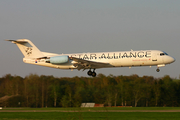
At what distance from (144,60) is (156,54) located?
81.0 inches

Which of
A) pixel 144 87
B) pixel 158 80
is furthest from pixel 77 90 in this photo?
pixel 158 80

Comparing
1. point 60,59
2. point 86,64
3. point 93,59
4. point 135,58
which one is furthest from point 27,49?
point 135,58

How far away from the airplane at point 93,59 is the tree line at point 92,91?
2250 cm

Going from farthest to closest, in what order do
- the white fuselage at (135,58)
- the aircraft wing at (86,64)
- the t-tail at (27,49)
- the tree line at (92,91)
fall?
the tree line at (92,91) < the t-tail at (27,49) < the aircraft wing at (86,64) < the white fuselage at (135,58)

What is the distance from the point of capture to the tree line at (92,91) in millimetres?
68000

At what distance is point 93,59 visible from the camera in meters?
41.8

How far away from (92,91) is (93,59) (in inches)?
1267

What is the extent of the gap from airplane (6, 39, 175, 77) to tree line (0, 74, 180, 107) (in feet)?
73.8

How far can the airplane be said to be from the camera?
130ft

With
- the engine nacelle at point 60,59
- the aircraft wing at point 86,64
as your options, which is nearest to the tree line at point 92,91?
the aircraft wing at point 86,64

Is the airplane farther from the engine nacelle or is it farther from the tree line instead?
the tree line

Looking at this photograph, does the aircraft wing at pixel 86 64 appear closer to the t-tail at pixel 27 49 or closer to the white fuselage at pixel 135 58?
the white fuselage at pixel 135 58

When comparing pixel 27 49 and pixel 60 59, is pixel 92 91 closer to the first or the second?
pixel 27 49

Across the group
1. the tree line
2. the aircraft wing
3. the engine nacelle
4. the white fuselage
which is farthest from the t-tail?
the tree line
